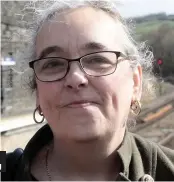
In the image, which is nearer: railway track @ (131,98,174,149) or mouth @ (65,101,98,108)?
mouth @ (65,101,98,108)

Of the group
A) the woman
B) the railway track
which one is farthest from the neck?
the railway track

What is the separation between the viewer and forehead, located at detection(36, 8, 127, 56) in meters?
1.03

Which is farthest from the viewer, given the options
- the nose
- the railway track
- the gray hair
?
the railway track

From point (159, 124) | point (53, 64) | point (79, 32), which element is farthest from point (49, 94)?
point (159, 124)

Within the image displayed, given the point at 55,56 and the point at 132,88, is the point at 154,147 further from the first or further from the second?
the point at 55,56

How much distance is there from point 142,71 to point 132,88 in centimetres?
16

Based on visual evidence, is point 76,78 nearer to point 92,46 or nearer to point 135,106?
point 92,46

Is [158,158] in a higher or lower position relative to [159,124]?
higher

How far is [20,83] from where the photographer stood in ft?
4.51

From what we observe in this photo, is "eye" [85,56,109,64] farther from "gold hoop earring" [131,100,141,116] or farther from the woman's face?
"gold hoop earring" [131,100,141,116]

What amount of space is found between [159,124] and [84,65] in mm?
6570

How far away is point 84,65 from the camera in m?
1.01

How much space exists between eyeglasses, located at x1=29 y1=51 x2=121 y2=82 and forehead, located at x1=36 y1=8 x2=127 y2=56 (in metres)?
0.03

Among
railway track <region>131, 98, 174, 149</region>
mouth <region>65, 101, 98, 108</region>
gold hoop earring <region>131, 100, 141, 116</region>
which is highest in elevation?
mouth <region>65, 101, 98, 108</region>
